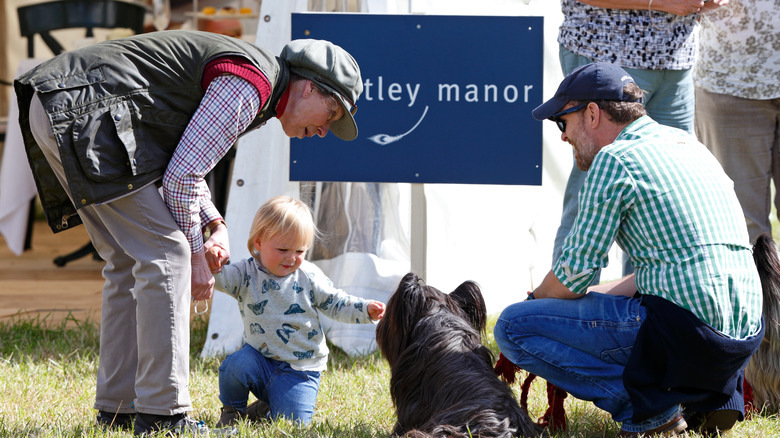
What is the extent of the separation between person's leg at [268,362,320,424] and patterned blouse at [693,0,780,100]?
8.50 ft

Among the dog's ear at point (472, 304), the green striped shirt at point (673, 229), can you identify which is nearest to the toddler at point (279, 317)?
the dog's ear at point (472, 304)

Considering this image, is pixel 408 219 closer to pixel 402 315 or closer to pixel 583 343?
pixel 402 315

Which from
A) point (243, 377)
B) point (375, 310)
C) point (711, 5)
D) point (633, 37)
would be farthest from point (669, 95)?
point (243, 377)

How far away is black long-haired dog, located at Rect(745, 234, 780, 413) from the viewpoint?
2.99 m

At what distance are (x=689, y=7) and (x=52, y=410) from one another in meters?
3.10

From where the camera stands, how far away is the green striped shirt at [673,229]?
2.70m

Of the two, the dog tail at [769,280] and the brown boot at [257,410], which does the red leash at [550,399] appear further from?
the brown boot at [257,410]

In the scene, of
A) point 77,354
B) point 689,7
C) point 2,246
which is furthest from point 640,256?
point 2,246

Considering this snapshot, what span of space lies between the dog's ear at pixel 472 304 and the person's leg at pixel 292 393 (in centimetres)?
65

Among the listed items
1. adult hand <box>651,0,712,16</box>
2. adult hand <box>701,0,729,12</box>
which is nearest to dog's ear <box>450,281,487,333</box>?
adult hand <box>651,0,712,16</box>

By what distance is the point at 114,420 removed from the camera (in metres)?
3.03

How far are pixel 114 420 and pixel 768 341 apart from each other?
2.31 m

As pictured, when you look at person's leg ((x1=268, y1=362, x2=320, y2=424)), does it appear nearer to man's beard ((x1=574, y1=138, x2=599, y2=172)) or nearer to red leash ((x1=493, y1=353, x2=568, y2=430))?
red leash ((x1=493, y1=353, x2=568, y2=430))

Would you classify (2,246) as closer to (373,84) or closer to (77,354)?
(77,354)
